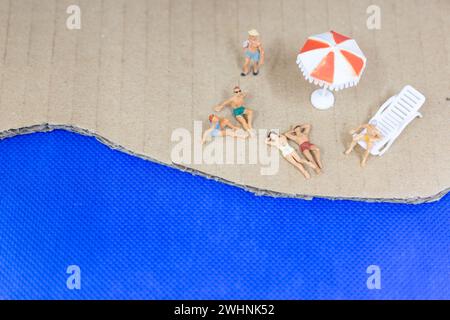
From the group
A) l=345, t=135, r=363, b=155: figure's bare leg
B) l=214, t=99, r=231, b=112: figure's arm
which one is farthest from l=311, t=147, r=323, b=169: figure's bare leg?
l=214, t=99, r=231, b=112: figure's arm

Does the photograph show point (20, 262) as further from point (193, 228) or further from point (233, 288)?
point (233, 288)

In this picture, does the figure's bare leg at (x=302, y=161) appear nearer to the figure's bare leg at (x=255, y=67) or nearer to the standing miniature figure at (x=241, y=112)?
the standing miniature figure at (x=241, y=112)

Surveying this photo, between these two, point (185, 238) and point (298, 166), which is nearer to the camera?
point (185, 238)

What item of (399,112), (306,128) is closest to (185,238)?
(306,128)

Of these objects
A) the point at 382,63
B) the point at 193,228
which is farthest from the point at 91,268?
the point at 382,63

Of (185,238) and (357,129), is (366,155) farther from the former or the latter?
(185,238)
